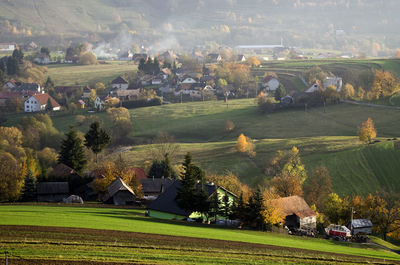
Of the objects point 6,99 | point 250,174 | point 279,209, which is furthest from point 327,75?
point 279,209

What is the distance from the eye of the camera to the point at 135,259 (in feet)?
82.7

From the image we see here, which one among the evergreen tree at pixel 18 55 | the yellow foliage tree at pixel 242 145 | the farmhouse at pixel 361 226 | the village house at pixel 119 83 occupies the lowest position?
the farmhouse at pixel 361 226

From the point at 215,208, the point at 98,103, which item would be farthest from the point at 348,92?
the point at 215,208

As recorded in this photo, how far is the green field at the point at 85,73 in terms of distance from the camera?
406 ft

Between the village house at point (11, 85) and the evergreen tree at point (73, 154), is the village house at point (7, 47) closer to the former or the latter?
the village house at point (11, 85)

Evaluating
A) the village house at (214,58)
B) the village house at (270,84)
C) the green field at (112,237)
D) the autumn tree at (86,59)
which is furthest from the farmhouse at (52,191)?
the village house at (214,58)

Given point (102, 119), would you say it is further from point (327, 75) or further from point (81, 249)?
point (81, 249)

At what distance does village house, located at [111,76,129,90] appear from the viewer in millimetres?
118231

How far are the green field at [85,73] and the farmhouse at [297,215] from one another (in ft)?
279

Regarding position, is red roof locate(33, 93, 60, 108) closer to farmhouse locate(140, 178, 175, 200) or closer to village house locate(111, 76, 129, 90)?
village house locate(111, 76, 129, 90)

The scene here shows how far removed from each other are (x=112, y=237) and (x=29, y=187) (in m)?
23.1

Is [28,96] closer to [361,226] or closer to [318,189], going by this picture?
[318,189]

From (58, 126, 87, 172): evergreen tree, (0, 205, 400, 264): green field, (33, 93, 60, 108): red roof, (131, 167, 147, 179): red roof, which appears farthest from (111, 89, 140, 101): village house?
(0, 205, 400, 264): green field

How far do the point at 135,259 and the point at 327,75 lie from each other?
3583 inches
